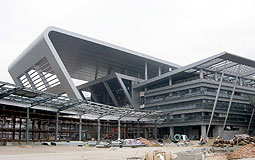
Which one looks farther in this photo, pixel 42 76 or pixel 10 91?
pixel 42 76

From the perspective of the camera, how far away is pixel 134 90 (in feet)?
257

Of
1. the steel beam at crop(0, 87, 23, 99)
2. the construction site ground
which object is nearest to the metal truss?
the steel beam at crop(0, 87, 23, 99)

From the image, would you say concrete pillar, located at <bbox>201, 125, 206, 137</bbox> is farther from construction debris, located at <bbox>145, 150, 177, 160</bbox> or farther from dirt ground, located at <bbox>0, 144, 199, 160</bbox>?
construction debris, located at <bbox>145, 150, 177, 160</bbox>

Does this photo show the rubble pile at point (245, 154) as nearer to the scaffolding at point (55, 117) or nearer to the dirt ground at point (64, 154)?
the dirt ground at point (64, 154)

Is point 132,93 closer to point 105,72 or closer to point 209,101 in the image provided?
point 105,72

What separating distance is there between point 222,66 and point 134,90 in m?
23.5

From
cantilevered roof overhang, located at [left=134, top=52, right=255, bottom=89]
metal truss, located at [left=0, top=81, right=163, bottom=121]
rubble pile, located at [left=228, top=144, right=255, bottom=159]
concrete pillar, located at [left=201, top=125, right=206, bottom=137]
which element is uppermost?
cantilevered roof overhang, located at [left=134, top=52, right=255, bottom=89]

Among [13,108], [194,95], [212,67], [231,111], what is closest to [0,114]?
[13,108]

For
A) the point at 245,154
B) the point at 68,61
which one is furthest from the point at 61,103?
the point at 68,61

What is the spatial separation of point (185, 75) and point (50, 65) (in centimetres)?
3255

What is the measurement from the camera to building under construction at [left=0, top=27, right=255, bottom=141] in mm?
55344

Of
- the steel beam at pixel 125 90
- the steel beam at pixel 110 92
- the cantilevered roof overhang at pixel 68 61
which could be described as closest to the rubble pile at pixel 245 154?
the cantilevered roof overhang at pixel 68 61

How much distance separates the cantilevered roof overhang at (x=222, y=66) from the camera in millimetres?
59250

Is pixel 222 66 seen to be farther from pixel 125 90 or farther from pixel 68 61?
pixel 68 61
